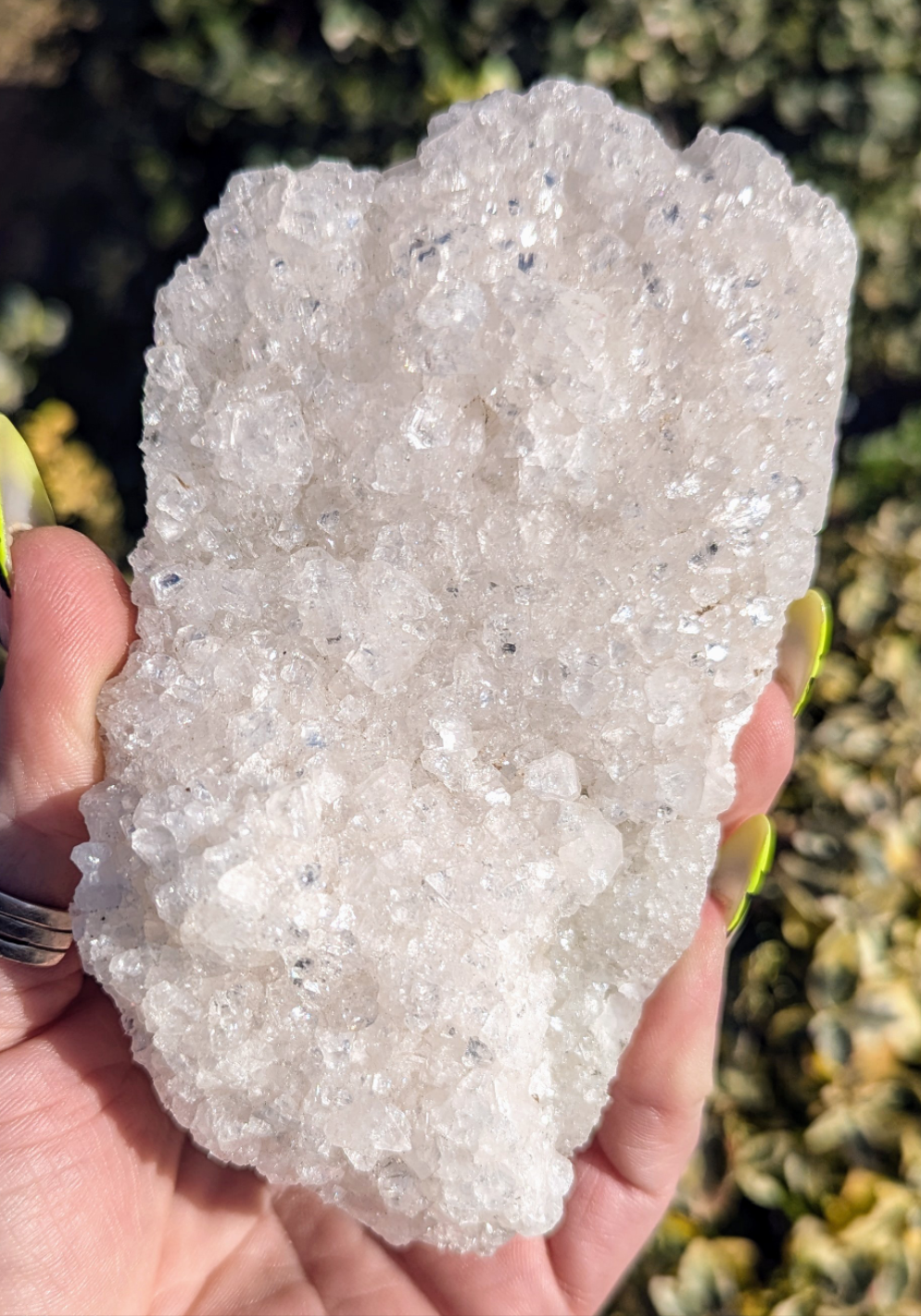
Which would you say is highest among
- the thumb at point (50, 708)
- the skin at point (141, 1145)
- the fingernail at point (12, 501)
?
the fingernail at point (12, 501)

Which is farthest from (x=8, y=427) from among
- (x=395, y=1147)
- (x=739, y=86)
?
(x=739, y=86)

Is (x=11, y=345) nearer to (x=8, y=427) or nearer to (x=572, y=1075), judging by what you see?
(x=8, y=427)

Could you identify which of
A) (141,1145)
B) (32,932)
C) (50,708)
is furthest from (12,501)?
(141,1145)

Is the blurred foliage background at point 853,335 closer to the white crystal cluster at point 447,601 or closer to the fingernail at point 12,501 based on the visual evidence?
the white crystal cluster at point 447,601

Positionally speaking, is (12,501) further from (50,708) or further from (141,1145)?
(141,1145)

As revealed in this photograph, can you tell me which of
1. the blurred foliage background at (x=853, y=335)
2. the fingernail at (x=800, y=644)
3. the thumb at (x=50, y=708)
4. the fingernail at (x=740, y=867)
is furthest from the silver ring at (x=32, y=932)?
the blurred foliage background at (x=853, y=335)
